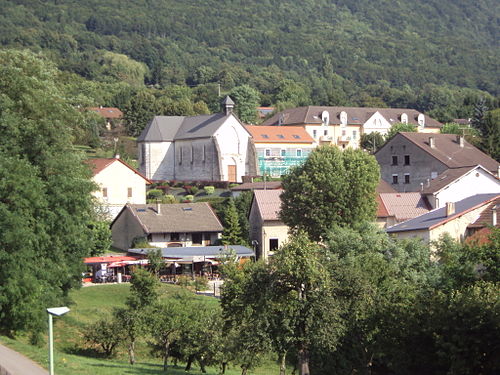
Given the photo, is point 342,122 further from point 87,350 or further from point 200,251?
point 87,350

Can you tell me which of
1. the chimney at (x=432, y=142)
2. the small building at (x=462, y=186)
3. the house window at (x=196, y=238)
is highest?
the chimney at (x=432, y=142)

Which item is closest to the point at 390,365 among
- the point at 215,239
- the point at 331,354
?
the point at 331,354

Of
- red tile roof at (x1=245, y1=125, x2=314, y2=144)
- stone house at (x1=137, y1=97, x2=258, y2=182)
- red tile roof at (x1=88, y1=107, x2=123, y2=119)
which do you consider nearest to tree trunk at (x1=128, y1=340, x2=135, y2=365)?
stone house at (x1=137, y1=97, x2=258, y2=182)

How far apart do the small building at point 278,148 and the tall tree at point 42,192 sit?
5463 cm

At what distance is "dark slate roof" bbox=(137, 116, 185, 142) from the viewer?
9856 centimetres

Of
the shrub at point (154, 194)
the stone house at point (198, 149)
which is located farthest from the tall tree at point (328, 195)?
the stone house at point (198, 149)

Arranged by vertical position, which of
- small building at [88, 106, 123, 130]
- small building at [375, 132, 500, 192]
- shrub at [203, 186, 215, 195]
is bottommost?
shrub at [203, 186, 215, 195]

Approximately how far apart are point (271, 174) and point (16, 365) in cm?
6840

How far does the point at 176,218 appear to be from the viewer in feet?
212

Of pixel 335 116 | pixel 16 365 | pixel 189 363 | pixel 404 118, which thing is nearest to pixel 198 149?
pixel 335 116

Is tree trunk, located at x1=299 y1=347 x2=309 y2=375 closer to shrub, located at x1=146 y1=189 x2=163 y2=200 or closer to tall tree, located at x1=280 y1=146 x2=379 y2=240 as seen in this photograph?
tall tree, located at x1=280 y1=146 x2=379 y2=240

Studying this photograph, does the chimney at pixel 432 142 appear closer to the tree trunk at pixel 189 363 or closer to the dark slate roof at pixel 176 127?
the dark slate roof at pixel 176 127

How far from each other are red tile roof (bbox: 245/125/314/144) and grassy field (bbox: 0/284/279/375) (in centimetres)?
4641

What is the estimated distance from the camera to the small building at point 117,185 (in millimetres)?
69938
